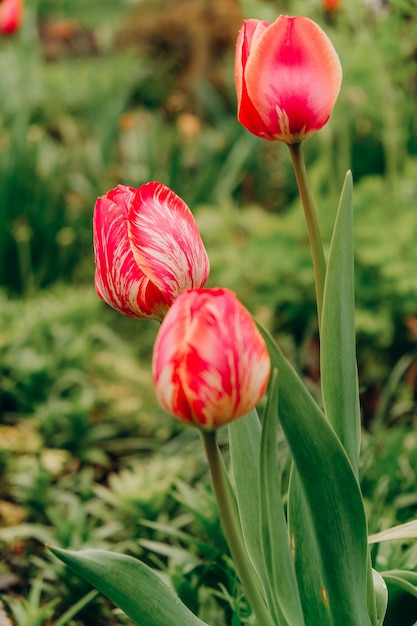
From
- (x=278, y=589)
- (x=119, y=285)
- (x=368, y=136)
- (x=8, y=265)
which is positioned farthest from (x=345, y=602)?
(x=368, y=136)

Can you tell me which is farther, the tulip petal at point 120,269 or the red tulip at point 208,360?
the tulip petal at point 120,269

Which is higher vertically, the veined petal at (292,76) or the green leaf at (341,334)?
the veined petal at (292,76)

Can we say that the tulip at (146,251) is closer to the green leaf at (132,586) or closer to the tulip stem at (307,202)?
the tulip stem at (307,202)

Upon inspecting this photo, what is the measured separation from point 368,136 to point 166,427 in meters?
2.00

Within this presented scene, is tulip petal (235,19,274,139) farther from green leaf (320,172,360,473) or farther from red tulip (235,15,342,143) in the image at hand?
green leaf (320,172,360,473)

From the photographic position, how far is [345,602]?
3.19ft

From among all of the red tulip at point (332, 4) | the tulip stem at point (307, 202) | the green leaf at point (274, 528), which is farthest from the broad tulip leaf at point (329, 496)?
the red tulip at point (332, 4)

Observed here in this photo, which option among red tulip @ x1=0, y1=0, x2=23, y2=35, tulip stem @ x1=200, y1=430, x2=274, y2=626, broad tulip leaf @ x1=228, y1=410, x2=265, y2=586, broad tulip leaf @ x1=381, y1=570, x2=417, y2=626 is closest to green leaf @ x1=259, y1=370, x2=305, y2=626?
tulip stem @ x1=200, y1=430, x2=274, y2=626

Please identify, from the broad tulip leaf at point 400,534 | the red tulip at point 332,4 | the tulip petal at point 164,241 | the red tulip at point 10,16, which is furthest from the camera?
the red tulip at point 10,16

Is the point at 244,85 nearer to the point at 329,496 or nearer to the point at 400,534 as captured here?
the point at 329,496

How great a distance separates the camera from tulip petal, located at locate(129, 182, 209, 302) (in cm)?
88

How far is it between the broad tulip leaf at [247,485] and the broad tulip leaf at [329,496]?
0.38 ft

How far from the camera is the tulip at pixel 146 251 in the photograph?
88cm

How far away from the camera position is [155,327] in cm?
344
